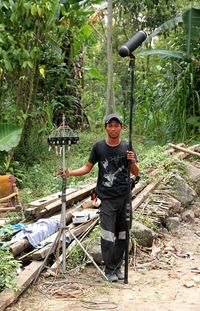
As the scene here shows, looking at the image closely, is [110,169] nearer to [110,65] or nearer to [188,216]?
[188,216]

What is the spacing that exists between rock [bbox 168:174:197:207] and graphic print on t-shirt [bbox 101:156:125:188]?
2.65 m

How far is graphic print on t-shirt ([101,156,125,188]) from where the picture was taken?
4883mm

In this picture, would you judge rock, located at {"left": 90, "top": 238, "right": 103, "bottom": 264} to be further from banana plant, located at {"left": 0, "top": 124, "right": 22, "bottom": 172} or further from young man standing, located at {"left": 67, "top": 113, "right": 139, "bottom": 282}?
banana plant, located at {"left": 0, "top": 124, "right": 22, "bottom": 172}

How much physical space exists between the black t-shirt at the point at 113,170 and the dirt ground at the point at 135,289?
2.91ft

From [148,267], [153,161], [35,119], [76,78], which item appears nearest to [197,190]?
[153,161]

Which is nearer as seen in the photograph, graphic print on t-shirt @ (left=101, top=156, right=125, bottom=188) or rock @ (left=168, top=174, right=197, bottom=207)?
graphic print on t-shirt @ (left=101, top=156, right=125, bottom=188)

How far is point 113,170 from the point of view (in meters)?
4.89

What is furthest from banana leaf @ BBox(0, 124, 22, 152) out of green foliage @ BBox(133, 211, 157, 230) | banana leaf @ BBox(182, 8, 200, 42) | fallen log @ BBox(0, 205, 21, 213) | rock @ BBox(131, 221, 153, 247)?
banana leaf @ BBox(182, 8, 200, 42)

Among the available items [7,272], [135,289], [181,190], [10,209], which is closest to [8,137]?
[10,209]

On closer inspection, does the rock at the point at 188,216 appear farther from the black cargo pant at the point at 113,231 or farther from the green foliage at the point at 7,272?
the green foliage at the point at 7,272

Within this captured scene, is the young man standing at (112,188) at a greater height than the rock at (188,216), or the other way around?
the young man standing at (112,188)

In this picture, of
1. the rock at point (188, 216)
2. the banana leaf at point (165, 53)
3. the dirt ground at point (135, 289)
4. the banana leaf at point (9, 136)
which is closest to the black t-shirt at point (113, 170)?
the dirt ground at point (135, 289)

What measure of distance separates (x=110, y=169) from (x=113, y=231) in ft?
2.07

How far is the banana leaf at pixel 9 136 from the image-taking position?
8461mm
